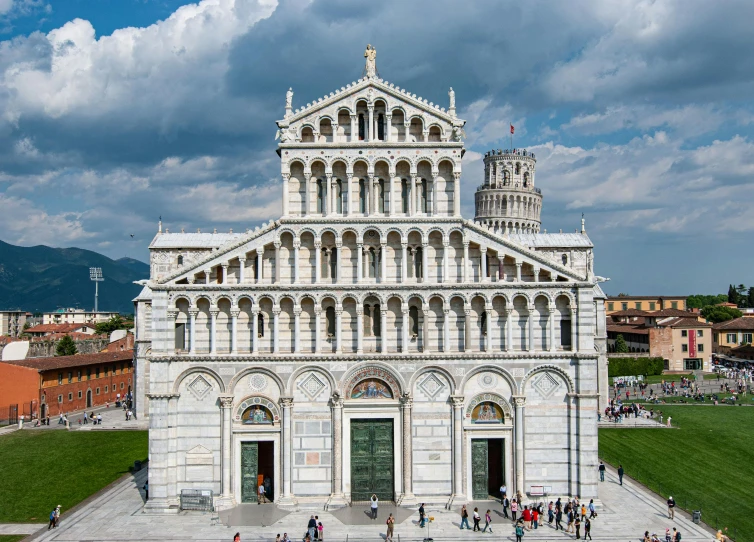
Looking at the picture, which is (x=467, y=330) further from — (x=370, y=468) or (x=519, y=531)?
(x=519, y=531)

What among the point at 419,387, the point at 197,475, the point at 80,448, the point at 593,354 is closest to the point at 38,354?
the point at 80,448

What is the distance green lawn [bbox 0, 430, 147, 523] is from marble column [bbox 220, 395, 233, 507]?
26.7ft

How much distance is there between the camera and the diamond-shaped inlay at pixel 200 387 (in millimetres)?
32344

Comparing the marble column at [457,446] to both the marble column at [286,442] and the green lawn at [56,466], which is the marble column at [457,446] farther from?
the green lawn at [56,466]

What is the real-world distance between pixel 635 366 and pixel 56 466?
6723cm

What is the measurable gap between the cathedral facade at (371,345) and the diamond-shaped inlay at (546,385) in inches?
2.7

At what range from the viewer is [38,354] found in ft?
282

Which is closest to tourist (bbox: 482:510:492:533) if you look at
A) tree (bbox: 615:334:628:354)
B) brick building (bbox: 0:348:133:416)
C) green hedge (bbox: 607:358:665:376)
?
brick building (bbox: 0:348:133:416)

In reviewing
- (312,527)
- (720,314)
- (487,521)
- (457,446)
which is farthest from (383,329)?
(720,314)

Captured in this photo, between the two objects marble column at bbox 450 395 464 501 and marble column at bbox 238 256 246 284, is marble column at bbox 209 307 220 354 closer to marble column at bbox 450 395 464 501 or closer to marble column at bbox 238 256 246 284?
marble column at bbox 238 256 246 284

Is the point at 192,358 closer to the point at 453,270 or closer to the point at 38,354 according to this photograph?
the point at 453,270

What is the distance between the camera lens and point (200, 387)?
32406 millimetres

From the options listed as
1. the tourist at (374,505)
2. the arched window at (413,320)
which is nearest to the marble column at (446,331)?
the arched window at (413,320)

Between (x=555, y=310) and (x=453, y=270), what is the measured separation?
17.4ft
